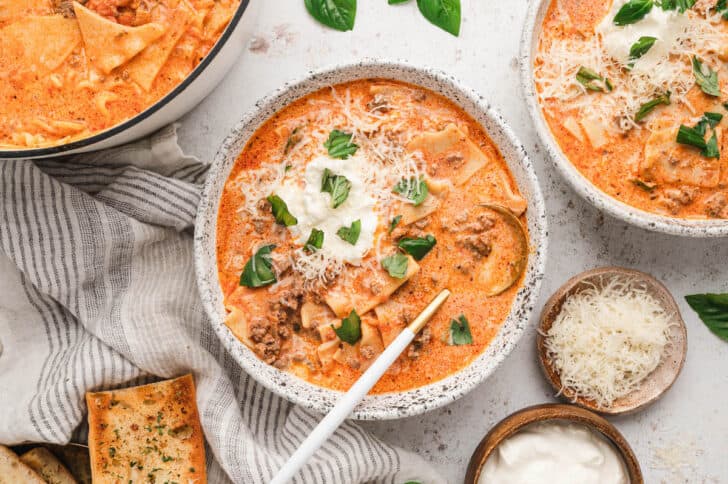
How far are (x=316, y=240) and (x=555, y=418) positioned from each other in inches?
55.4

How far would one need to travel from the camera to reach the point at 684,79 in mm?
3475

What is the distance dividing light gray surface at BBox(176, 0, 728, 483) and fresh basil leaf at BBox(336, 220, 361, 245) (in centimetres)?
97

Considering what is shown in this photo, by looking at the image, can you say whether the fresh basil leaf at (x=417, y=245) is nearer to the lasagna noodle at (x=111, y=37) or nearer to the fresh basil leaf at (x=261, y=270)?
the fresh basil leaf at (x=261, y=270)

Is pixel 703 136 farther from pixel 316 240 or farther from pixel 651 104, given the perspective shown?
pixel 316 240

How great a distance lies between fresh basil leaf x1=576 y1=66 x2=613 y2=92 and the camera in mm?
3521

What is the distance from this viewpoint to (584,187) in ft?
11.4

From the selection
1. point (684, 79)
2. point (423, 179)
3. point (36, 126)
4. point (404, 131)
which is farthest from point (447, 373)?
point (36, 126)

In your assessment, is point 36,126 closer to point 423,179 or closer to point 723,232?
point 423,179

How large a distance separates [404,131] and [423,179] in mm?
254

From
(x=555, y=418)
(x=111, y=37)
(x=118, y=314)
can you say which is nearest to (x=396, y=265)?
(x=555, y=418)

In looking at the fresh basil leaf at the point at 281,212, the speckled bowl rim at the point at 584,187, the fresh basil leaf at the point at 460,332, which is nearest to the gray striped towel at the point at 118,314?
the fresh basil leaf at the point at 281,212

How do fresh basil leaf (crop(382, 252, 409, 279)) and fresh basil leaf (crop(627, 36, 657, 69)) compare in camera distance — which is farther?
fresh basil leaf (crop(627, 36, 657, 69))

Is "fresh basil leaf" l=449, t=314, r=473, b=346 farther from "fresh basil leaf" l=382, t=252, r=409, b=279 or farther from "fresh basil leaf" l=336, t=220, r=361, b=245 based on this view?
"fresh basil leaf" l=336, t=220, r=361, b=245

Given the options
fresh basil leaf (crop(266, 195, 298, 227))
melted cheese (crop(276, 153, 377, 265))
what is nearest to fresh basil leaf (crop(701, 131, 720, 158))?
melted cheese (crop(276, 153, 377, 265))
